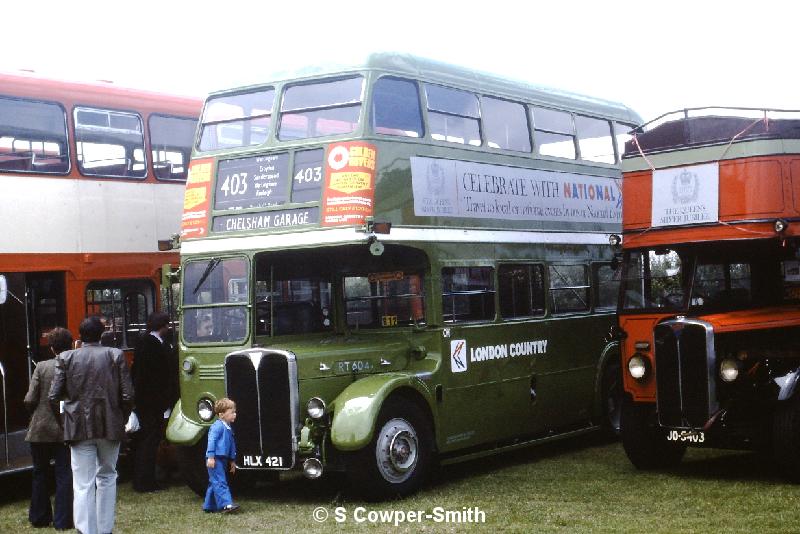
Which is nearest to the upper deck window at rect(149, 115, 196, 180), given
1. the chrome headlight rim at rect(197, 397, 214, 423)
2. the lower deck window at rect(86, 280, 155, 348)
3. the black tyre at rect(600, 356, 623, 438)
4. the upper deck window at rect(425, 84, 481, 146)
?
the lower deck window at rect(86, 280, 155, 348)

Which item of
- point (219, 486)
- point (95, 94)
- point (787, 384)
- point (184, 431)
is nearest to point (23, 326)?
point (184, 431)

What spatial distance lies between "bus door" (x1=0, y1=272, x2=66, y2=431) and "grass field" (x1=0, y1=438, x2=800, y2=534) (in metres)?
1.06

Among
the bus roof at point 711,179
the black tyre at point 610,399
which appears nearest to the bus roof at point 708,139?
the bus roof at point 711,179

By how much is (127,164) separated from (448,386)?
5.11 meters

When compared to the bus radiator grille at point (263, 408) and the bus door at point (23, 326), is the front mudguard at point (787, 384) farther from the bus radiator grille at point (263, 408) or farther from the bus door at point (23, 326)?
the bus door at point (23, 326)

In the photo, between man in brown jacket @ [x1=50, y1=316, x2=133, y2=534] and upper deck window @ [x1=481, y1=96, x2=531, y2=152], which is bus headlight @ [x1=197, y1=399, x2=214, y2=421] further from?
upper deck window @ [x1=481, y1=96, x2=531, y2=152]

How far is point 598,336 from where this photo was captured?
15047mm

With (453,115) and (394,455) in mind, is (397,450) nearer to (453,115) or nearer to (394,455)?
(394,455)

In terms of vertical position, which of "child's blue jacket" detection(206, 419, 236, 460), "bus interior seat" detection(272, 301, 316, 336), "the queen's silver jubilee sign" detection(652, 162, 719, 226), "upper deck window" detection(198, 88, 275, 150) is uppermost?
"upper deck window" detection(198, 88, 275, 150)

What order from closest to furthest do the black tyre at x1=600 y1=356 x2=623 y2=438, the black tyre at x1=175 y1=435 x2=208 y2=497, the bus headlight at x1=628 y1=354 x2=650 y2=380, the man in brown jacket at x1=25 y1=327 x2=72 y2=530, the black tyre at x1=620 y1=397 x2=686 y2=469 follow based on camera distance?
the man in brown jacket at x1=25 y1=327 x2=72 y2=530 < the black tyre at x1=175 y1=435 x2=208 y2=497 < the bus headlight at x1=628 y1=354 x2=650 y2=380 < the black tyre at x1=620 y1=397 x2=686 y2=469 < the black tyre at x1=600 y1=356 x2=623 y2=438

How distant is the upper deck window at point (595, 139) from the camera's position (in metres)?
15.3

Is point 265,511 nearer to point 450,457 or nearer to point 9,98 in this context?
point 450,457

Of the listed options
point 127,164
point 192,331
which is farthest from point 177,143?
point 192,331

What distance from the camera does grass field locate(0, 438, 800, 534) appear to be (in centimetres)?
984
